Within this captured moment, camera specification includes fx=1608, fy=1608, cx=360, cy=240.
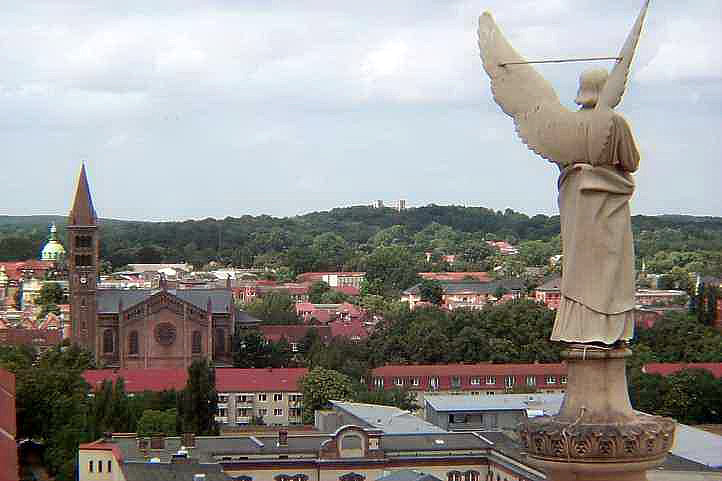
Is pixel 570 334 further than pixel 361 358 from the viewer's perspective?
No

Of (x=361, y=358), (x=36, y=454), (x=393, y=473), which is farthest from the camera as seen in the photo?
(x=361, y=358)

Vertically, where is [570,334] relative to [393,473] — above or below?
above

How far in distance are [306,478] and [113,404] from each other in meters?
12.2

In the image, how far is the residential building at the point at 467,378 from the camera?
297 feet

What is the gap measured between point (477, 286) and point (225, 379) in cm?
9362

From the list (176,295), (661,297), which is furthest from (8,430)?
(661,297)

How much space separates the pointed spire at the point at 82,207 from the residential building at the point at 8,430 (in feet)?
140

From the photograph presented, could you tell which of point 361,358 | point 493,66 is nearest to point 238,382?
point 361,358

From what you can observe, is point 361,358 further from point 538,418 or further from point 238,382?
point 538,418

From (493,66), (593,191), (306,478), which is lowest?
(306,478)

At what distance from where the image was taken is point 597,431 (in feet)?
31.6

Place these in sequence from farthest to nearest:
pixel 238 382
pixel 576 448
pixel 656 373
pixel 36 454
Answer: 1. pixel 238 382
2. pixel 656 373
3. pixel 36 454
4. pixel 576 448

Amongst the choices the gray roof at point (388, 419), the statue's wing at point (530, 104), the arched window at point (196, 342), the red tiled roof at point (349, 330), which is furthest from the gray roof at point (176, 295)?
the statue's wing at point (530, 104)

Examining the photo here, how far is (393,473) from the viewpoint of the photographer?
177 feet
